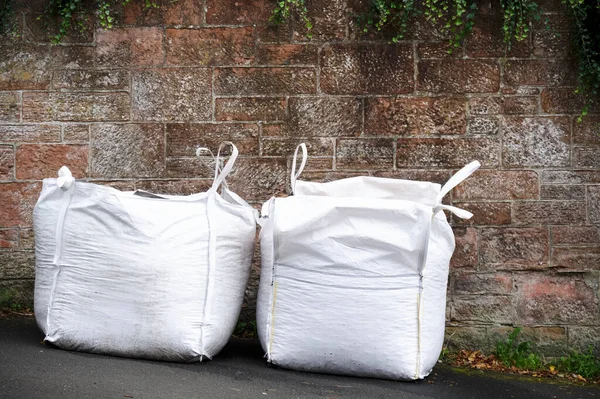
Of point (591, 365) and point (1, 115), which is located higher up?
point (1, 115)

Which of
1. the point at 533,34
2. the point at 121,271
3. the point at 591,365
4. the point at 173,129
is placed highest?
the point at 533,34

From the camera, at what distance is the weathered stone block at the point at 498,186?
385 cm

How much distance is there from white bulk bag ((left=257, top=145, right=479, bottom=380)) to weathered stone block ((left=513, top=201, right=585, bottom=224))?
835 millimetres

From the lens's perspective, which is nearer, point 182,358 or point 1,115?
point 182,358

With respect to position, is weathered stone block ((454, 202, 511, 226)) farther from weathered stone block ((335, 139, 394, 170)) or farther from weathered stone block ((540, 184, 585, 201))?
weathered stone block ((335, 139, 394, 170))

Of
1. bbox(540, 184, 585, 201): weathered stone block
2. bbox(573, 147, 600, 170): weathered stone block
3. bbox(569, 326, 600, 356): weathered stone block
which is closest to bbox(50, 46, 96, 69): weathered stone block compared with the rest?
bbox(540, 184, 585, 201): weathered stone block

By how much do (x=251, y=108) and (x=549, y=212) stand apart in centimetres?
161

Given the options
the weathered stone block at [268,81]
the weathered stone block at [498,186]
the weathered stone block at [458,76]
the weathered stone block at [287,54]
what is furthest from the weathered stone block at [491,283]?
the weathered stone block at [287,54]

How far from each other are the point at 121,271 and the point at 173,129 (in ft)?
3.29

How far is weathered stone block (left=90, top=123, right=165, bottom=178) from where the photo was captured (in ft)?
12.8

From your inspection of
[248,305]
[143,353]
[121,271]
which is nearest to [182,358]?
[143,353]

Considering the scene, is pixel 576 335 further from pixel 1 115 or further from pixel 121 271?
pixel 1 115

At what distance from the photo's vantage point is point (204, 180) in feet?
12.8

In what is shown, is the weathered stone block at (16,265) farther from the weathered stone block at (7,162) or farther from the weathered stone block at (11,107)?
the weathered stone block at (11,107)
